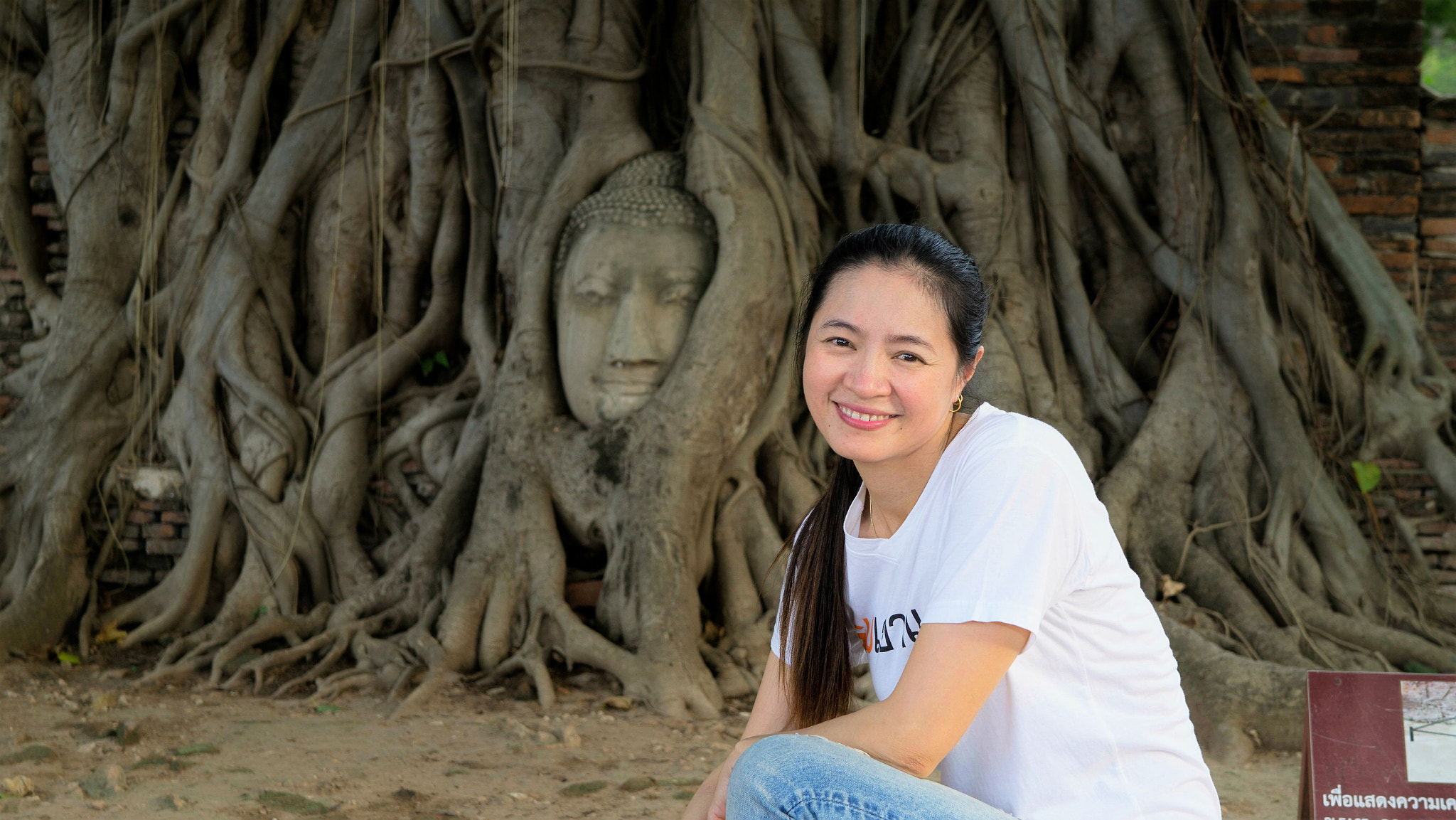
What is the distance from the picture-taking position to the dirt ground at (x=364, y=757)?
87.9 inches

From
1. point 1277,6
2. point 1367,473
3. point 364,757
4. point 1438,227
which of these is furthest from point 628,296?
point 1438,227

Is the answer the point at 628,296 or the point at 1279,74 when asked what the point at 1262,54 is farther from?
the point at 628,296

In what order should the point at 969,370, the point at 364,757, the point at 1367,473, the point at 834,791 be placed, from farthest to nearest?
the point at 1367,473 → the point at 364,757 → the point at 969,370 → the point at 834,791

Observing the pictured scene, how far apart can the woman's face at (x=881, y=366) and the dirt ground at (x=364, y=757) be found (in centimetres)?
121

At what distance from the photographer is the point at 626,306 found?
3.39 metres

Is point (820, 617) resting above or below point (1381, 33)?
below

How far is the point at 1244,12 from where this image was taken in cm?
394

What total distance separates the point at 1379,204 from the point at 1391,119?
0.97 ft

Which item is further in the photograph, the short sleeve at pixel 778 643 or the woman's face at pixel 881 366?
the short sleeve at pixel 778 643

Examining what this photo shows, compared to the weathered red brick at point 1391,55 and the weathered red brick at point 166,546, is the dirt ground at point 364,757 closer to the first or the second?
the weathered red brick at point 166,546

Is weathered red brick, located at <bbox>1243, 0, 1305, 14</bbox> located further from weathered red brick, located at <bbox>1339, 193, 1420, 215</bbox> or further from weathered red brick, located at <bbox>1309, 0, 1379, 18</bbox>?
weathered red brick, located at <bbox>1339, 193, 1420, 215</bbox>

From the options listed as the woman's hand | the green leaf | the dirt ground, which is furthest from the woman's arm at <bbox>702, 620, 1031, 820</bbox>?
the green leaf

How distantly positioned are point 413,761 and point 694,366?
1.32 meters

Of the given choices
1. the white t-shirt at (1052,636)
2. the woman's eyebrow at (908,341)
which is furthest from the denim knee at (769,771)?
the woman's eyebrow at (908,341)
